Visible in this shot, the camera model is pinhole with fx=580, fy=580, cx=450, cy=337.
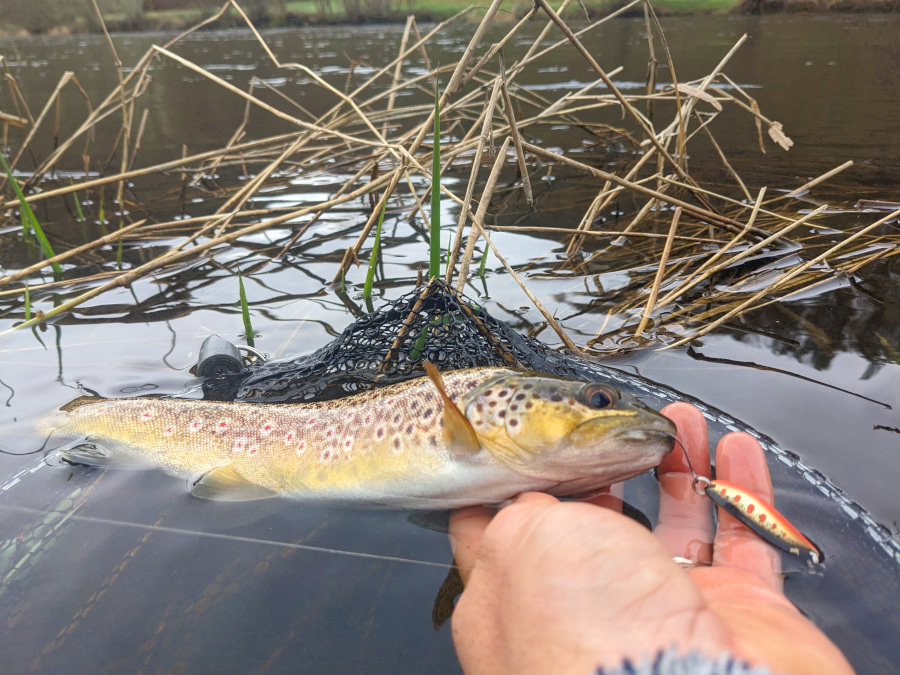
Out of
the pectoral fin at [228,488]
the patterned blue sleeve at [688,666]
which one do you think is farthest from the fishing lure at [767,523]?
the pectoral fin at [228,488]

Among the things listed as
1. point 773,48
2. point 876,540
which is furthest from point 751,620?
point 773,48

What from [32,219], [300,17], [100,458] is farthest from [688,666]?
[300,17]

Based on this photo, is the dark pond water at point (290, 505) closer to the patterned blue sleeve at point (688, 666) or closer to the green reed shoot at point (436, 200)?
the patterned blue sleeve at point (688, 666)

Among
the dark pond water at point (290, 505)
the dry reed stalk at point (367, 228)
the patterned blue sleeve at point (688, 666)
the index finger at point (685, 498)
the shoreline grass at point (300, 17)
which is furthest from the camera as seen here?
the shoreline grass at point (300, 17)

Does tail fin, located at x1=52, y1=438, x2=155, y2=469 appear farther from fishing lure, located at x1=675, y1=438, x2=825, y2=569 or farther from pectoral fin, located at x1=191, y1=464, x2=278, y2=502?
fishing lure, located at x1=675, y1=438, x2=825, y2=569

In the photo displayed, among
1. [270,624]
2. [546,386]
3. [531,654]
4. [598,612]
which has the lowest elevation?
[270,624]

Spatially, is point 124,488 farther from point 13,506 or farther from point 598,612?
point 598,612
